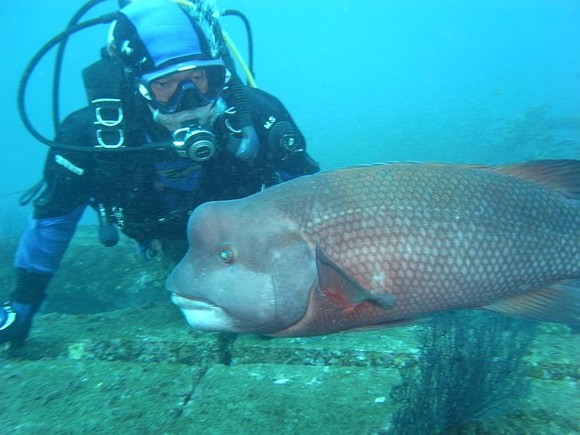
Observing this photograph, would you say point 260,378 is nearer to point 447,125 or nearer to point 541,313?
point 541,313

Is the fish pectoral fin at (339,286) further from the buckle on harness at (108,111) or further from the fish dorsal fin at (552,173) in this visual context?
the buckle on harness at (108,111)

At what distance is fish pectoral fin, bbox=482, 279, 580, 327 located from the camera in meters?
2.12

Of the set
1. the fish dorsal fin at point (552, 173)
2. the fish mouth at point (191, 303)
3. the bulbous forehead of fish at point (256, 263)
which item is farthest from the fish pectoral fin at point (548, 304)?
the fish mouth at point (191, 303)

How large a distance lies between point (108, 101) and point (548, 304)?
3.69 m

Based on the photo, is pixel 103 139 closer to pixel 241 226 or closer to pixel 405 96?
pixel 241 226

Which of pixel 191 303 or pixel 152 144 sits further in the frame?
pixel 152 144

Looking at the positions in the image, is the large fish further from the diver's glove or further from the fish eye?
the diver's glove

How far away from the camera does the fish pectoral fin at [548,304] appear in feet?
6.97

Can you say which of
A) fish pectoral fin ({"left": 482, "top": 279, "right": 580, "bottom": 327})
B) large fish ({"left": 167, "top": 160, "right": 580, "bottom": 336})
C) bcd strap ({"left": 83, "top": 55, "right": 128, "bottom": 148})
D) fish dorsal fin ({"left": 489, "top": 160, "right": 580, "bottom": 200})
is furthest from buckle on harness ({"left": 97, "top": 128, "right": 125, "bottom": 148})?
fish pectoral fin ({"left": 482, "top": 279, "right": 580, "bottom": 327})

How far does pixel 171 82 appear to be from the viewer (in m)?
3.41

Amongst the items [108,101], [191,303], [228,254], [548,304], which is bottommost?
[548,304]

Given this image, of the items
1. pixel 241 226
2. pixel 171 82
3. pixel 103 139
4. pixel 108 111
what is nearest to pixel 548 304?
pixel 241 226

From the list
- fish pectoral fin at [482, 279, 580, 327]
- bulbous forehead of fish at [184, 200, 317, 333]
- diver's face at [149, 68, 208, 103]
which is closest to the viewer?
bulbous forehead of fish at [184, 200, 317, 333]

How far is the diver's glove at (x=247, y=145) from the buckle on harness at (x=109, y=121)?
1068 mm
